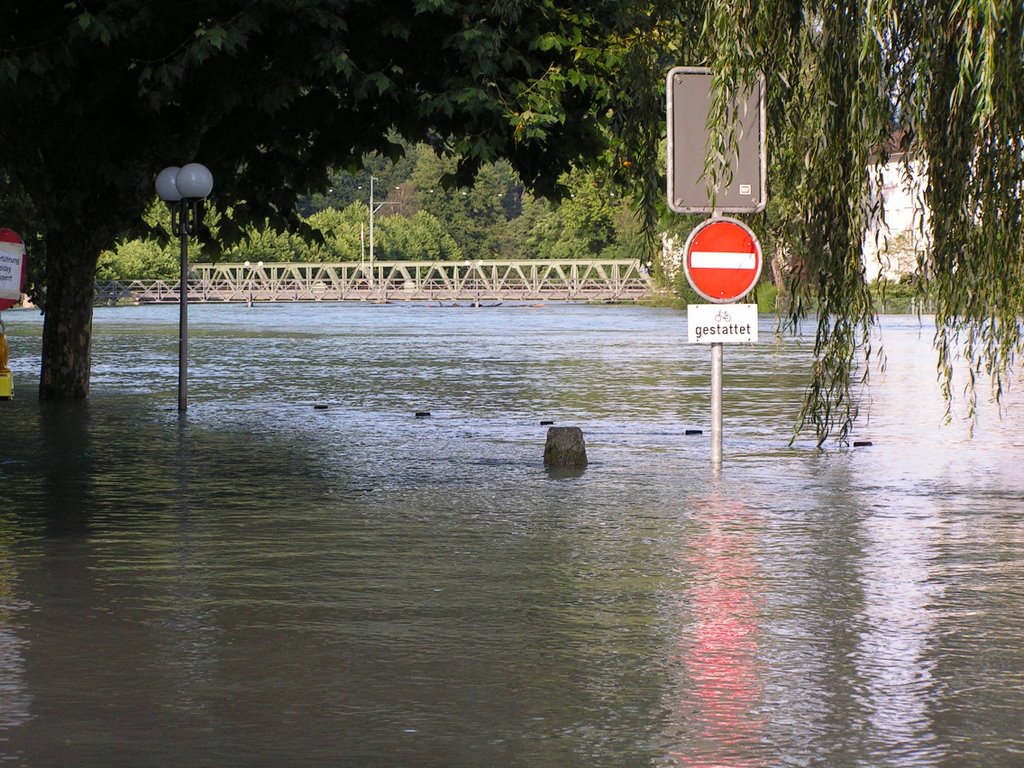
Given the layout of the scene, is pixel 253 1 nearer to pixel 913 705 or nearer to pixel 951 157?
pixel 951 157

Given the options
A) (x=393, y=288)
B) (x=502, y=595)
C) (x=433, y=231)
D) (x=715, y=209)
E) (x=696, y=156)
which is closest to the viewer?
(x=502, y=595)

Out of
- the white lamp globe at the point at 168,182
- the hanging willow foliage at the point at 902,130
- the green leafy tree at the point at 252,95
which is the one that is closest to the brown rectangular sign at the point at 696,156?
the hanging willow foliage at the point at 902,130

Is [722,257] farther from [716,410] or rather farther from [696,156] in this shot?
[716,410]

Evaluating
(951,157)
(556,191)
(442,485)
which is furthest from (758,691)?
(556,191)

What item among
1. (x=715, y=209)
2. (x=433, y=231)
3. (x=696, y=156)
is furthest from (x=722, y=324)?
(x=433, y=231)

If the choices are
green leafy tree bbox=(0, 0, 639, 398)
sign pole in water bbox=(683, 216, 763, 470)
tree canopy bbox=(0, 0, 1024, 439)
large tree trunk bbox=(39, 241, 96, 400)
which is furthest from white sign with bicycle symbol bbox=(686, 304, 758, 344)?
large tree trunk bbox=(39, 241, 96, 400)

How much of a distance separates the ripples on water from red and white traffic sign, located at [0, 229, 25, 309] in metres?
1.35

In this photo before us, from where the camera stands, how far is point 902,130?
36.1 ft

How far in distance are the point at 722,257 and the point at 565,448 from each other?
6.75 ft

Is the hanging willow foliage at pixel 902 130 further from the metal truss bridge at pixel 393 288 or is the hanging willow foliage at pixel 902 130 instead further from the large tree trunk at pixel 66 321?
the metal truss bridge at pixel 393 288

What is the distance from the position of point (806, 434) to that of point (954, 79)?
9694mm

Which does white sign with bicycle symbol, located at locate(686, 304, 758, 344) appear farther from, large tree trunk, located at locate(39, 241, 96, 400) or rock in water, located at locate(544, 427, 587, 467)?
large tree trunk, located at locate(39, 241, 96, 400)

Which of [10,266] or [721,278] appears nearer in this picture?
[721,278]

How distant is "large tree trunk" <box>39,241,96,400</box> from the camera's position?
2373 centimetres
